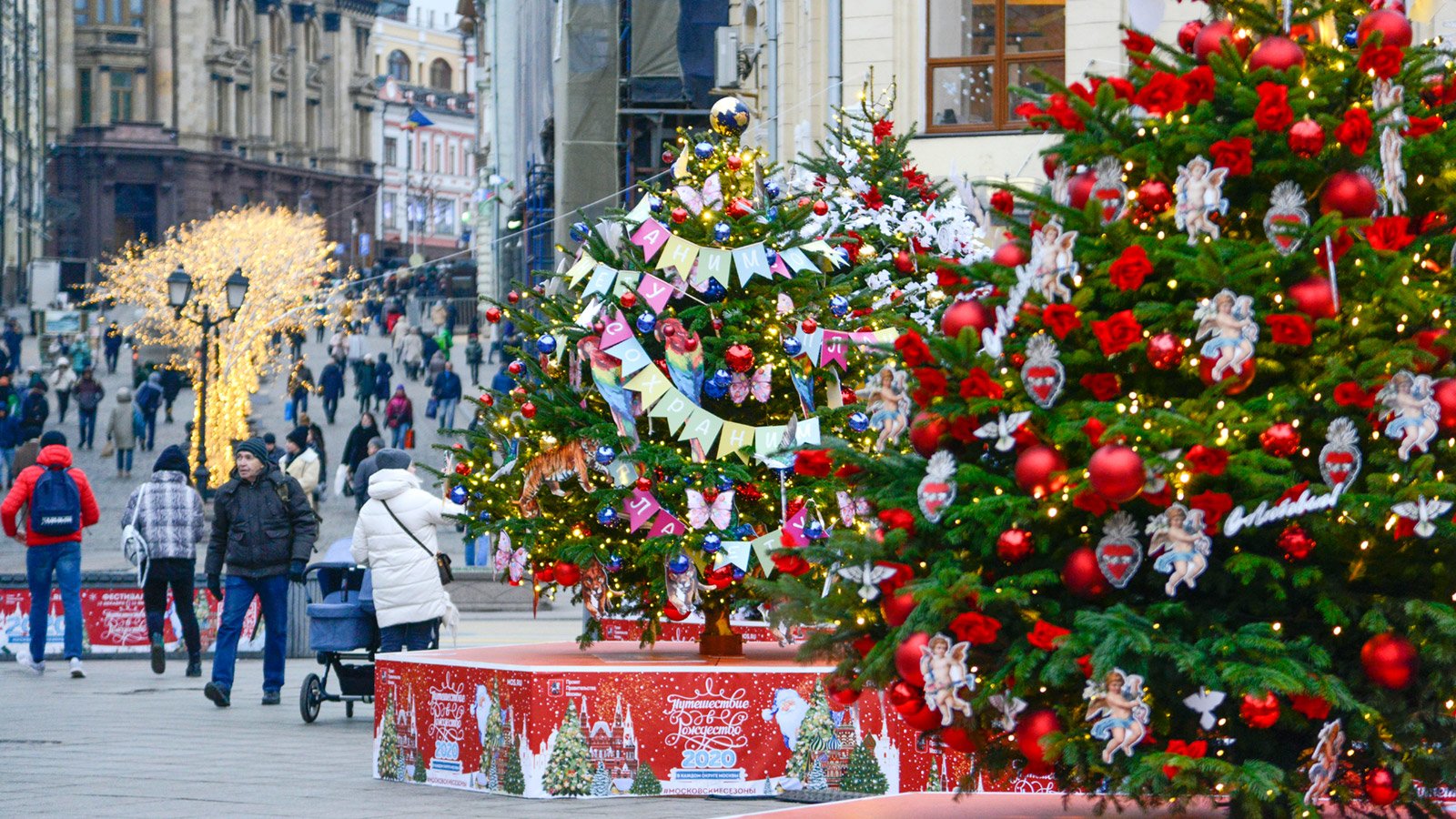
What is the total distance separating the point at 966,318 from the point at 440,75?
14919cm

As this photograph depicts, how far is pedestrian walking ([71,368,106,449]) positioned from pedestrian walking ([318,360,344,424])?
437 centimetres

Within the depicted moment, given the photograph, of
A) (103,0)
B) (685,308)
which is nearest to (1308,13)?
(685,308)

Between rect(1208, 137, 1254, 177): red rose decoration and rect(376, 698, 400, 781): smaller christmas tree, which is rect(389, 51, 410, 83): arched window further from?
rect(1208, 137, 1254, 177): red rose decoration

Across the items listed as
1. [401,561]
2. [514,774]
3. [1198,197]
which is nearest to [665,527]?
[514,774]

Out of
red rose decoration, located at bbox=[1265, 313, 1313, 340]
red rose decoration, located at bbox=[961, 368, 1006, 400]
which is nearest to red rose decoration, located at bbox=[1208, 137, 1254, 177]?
red rose decoration, located at bbox=[1265, 313, 1313, 340]

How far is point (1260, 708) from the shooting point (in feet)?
17.7

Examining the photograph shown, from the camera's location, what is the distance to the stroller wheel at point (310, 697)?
13.8m

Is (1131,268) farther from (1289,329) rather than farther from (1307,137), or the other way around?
(1307,137)

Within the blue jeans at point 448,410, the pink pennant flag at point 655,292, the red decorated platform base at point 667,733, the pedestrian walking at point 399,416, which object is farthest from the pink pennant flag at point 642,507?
the pedestrian walking at point 399,416

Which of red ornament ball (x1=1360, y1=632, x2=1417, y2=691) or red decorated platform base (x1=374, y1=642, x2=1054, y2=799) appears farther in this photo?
red decorated platform base (x1=374, y1=642, x2=1054, y2=799)

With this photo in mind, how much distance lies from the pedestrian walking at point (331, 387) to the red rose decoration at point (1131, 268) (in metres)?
40.5

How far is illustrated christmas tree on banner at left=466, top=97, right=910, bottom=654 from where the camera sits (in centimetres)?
1078

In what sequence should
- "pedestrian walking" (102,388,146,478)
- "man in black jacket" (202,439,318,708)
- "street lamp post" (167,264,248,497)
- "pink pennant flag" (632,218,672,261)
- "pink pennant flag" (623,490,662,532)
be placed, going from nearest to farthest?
1. "pink pennant flag" (623,490,662,532)
2. "pink pennant flag" (632,218,672,261)
3. "man in black jacket" (202,439,318,708)
4. "street lamp post" (167,264,248,497)
5. "pedestrian walking" (102,388,146,478)

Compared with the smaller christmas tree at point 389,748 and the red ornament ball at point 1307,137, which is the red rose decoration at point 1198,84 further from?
the smaller christmas tree at point 389,748
